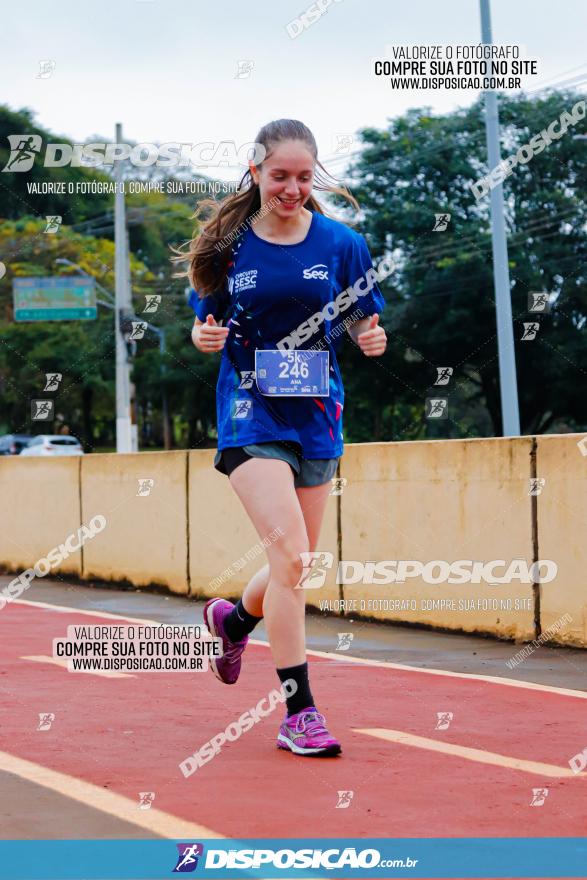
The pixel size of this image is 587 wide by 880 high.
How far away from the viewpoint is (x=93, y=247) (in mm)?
54469

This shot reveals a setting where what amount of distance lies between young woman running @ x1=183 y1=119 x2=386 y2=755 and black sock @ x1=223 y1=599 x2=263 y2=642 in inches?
12.6

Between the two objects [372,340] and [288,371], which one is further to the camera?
[372,340]

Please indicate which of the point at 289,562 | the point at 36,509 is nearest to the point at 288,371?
the point at 289,562

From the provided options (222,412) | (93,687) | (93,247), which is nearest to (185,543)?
(93,687)

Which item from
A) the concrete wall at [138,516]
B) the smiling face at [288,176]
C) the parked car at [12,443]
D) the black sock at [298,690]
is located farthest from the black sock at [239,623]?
the parked car at [12,443]

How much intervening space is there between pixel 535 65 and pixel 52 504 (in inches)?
285

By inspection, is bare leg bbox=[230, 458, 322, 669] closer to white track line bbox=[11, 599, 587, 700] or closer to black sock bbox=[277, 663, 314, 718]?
black sock bbox=[277, 663, 314, 718]

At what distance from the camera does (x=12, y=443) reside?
5747 cm

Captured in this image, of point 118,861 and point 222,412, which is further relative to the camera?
point 222,412

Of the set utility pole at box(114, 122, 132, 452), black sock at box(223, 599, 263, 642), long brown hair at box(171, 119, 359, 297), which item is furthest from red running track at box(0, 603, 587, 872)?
utility pole at box(114, 122, 132, 452)

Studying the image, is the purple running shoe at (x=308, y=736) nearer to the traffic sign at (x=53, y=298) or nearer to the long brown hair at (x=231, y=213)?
the long brown hair at (x=231, y=213)

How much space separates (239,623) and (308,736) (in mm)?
736

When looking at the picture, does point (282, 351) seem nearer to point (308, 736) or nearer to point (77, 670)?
point (308, 736)

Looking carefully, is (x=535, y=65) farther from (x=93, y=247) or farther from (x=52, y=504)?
(x=93, y=247)
